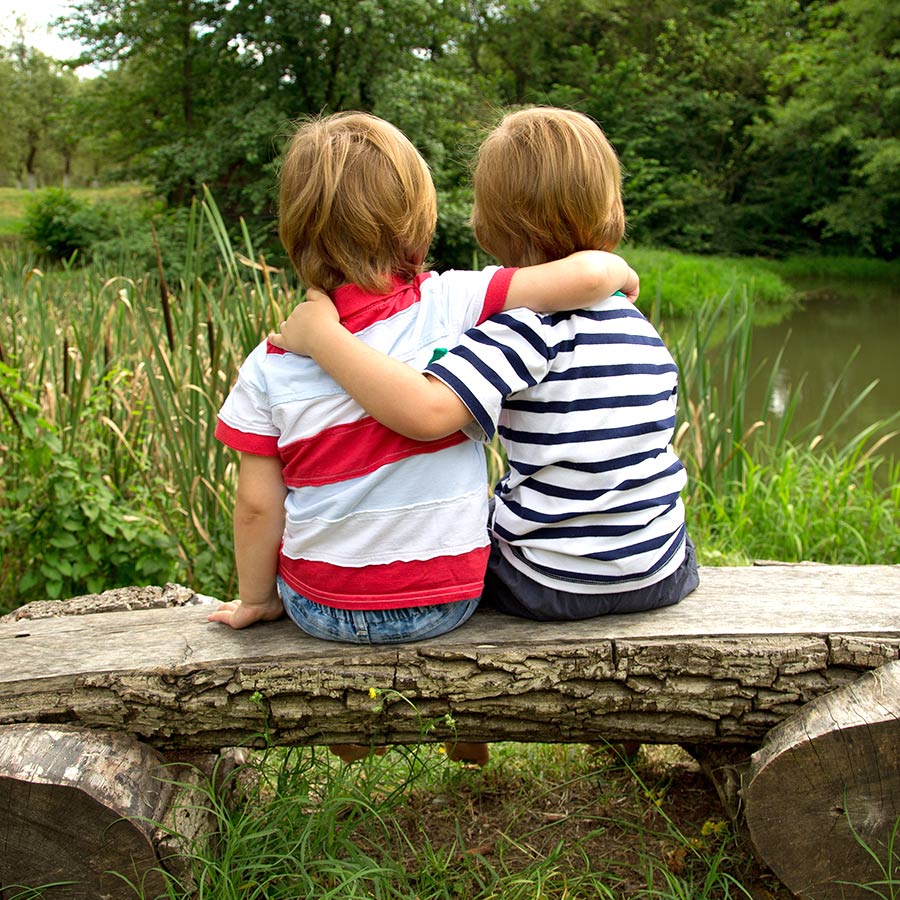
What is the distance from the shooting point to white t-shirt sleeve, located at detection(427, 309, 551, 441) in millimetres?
1369

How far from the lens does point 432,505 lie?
1.45 m

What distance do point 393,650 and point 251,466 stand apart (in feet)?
1.21

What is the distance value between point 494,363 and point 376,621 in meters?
0.45

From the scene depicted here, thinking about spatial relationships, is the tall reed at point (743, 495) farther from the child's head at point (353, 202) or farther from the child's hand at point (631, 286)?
the child's head at point (353, 202)

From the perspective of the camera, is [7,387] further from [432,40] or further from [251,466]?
[432,40]

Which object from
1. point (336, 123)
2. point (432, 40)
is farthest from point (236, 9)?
point (336, 123)

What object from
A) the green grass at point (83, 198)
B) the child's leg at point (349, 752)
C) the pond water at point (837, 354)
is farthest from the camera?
the green grass at point (83, 198)

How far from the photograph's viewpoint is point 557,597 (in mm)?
1539

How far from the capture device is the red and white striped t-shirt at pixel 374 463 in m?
1.43

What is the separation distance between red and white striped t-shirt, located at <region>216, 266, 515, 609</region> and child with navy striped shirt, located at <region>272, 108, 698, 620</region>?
0.05 metres

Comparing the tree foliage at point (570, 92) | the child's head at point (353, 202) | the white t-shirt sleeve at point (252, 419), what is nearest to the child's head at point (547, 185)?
the child's head at point (353, 202)

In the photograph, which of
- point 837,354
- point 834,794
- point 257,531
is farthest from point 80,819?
point 837,354

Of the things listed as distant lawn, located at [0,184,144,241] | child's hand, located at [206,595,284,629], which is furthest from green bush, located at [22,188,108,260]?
child's hand, located at [206,595,284,629]

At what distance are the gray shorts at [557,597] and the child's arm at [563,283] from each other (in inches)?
16.9
